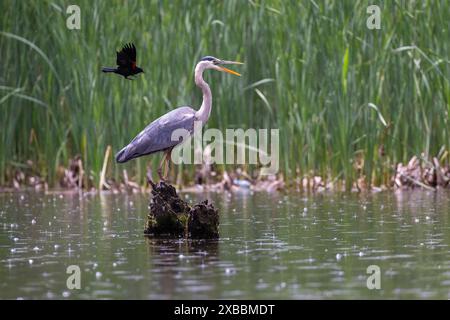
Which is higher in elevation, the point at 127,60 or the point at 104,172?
the point at 127,60

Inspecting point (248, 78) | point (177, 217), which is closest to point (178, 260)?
point (177, 217)

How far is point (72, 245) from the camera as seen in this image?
1036 cm

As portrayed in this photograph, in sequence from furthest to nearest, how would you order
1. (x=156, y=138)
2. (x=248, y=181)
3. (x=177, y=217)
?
(x=248, y=181)
(x=156, y=138)
(x=177, y=217)

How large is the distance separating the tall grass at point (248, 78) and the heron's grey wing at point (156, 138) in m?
3.00

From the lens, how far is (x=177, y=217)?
11.0 m

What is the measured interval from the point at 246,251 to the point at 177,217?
1.46m

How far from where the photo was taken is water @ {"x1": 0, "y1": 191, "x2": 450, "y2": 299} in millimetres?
7773

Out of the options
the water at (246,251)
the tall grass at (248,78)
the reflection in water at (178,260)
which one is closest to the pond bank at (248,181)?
the tall grass at (248,78)

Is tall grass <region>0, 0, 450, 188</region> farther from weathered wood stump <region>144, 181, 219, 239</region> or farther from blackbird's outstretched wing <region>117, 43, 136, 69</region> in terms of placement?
weathered wood stump <region>144, 181, 219, 239</region>

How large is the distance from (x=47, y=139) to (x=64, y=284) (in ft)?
26.9

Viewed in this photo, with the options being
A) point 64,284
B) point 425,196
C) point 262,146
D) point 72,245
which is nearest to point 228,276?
point 64,284

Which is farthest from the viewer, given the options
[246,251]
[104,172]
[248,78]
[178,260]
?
[248,78]

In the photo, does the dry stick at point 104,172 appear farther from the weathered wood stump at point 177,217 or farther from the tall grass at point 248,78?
the weathered wood stump at point 177,217

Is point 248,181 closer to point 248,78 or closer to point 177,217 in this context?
point 248,78
